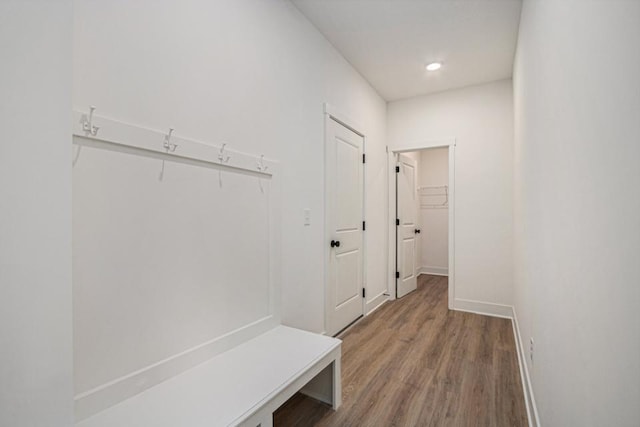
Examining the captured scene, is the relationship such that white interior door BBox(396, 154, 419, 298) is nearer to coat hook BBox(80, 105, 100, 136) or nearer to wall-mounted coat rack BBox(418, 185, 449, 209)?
wall-mounted coat rack BBox(418, 185, 449, 209)

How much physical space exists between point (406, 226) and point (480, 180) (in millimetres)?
1180

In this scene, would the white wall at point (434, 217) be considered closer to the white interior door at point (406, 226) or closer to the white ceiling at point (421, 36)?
the white interior door at point (406, 226)

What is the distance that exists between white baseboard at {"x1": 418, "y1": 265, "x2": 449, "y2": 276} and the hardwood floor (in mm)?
2495

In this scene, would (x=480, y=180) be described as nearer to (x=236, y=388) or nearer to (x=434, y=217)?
(x=434, y=217)

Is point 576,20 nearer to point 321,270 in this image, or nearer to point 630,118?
point 630,118

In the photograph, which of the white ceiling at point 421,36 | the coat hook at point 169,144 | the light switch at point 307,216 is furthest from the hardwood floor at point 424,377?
the white ceiling at point 421,36

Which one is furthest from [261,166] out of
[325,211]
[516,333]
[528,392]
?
[516,333]

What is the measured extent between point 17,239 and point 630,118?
1.30 meters

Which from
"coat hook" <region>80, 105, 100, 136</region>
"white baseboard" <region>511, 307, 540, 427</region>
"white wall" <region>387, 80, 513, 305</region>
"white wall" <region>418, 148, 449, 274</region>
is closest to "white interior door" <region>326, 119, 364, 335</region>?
"white wall" <region>387, 80, 513, 305</region>

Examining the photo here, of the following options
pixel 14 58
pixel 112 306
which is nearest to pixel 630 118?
pixel 14 58

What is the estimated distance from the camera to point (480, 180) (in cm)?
364

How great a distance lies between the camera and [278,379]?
141 centimetres

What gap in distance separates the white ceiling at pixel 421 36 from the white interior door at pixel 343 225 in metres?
0.76

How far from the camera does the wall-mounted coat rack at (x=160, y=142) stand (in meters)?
1.13
